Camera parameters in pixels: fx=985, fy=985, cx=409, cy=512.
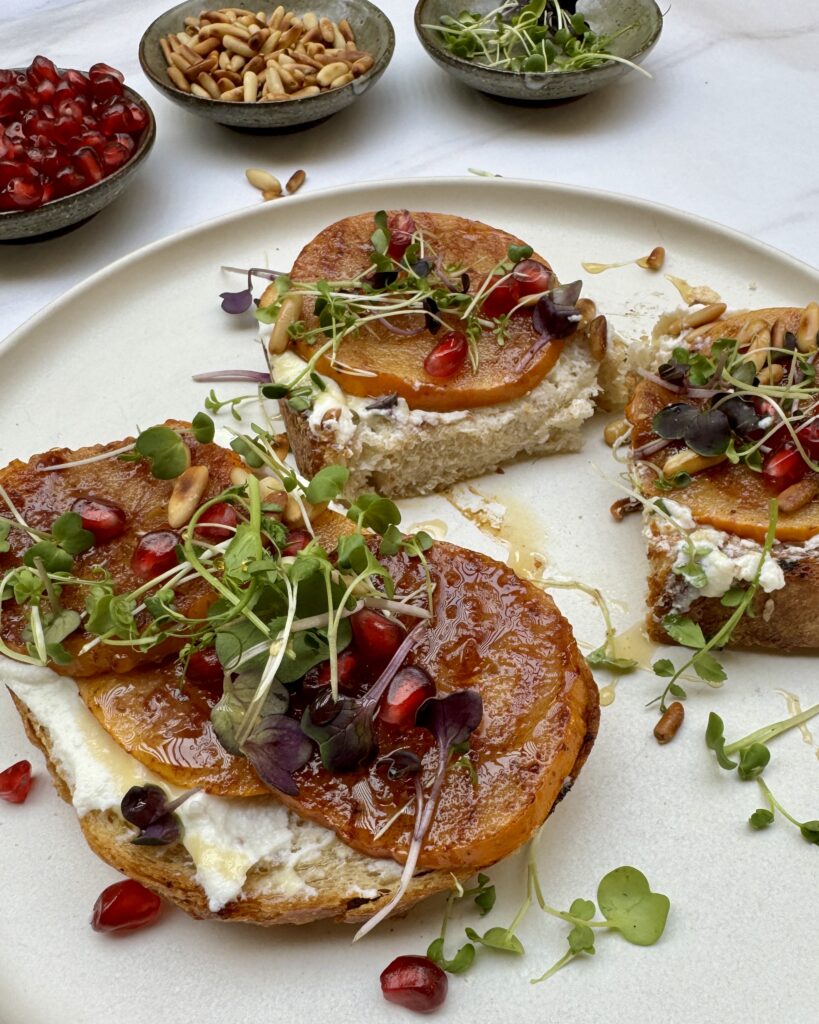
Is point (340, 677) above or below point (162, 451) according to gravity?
below

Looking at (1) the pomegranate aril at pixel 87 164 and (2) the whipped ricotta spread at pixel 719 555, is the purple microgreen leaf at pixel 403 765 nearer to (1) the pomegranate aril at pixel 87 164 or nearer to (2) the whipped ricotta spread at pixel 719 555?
(2) the whipped ricotta spread at pixel 719 555

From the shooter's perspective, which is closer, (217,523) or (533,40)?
(217,523)

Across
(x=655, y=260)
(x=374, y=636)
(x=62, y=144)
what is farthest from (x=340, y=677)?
(x=62, y=144)

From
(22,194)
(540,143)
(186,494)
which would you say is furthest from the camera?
(540,143)

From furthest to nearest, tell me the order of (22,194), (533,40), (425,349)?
(533,40) → (22,194) → (425,349)

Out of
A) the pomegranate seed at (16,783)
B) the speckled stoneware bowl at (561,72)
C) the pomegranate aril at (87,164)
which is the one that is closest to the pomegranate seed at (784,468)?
the pomegranate seed at (16,783)

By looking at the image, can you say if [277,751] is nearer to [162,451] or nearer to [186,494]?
[186,494]

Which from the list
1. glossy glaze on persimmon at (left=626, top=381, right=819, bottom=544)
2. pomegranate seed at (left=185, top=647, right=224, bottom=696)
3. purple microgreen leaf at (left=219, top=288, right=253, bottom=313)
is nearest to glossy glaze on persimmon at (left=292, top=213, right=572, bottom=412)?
purple microgreen leaf at (left=219, top=288, right=253, bottom=313)
